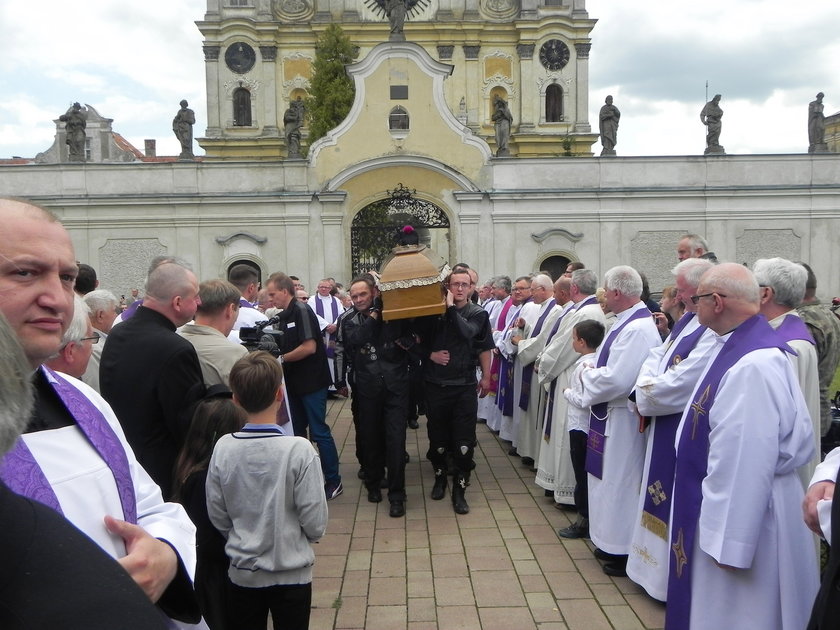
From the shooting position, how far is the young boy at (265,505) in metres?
3.41

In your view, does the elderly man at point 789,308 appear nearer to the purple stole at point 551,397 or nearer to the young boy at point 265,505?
the purple stole at point 551,397

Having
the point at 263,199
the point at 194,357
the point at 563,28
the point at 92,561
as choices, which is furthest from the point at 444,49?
the point at 92,561

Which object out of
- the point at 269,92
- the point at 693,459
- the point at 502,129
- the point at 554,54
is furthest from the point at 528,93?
the point at 693,459

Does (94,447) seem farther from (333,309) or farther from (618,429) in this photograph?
(333,309)

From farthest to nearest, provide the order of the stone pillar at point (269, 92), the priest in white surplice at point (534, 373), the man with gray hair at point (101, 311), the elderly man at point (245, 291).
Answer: the stone pillar at point (269, 92) → the priest in white surplice at point (534, 373) → the elderly man at point (245, 291) → the man with gray hair at point (101, 311)

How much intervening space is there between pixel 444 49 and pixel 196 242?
22767mm

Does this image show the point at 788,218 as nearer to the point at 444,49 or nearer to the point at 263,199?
the point at 263,199

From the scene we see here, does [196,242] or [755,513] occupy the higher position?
[196,242]

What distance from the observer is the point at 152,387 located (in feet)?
12.1

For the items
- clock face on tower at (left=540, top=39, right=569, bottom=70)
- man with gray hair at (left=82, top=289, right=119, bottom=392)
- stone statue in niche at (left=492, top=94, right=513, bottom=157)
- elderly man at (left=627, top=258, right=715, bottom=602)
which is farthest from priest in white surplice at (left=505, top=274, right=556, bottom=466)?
clock face on tower at (left=540, top=39, right=569, bottom=70)

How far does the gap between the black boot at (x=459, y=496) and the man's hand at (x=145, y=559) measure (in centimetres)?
493

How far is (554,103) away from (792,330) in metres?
36.9

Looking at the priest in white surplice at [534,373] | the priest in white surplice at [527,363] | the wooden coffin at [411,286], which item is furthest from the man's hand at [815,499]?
the priest in white surplice at [527,363]

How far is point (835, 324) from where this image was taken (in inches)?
206
